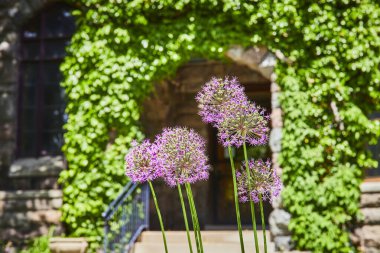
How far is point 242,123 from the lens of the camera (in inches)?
81.4

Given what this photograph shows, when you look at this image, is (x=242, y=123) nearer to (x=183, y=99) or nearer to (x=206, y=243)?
(x=206, y=243)

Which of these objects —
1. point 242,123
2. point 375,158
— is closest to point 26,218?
point 375,158

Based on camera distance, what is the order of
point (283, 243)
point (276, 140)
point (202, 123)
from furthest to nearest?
point (202, 123)
point (276, 140)
point (283, 243)

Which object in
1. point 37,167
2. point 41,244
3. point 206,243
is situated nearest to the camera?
point 206,243

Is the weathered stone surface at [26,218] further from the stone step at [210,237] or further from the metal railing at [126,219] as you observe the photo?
the stone step at [210,237]

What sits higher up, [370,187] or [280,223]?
[370,187]

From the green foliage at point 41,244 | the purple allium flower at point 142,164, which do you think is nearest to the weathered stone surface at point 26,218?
the green foliage at point 41,244

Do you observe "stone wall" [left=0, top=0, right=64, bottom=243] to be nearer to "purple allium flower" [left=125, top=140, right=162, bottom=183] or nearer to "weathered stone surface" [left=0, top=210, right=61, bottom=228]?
"weathered stone surface" [left=0, top=210, right=61, bottom=228]

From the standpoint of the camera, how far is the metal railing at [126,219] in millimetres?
6922

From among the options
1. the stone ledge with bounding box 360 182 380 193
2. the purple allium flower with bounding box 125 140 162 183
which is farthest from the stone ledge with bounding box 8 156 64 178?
the purple allium flower with bounding box 125 140 162 183

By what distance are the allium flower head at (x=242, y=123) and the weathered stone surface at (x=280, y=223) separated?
4846mm

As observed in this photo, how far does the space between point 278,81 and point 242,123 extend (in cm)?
512

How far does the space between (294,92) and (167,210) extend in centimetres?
401

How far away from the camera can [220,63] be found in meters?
9.80
